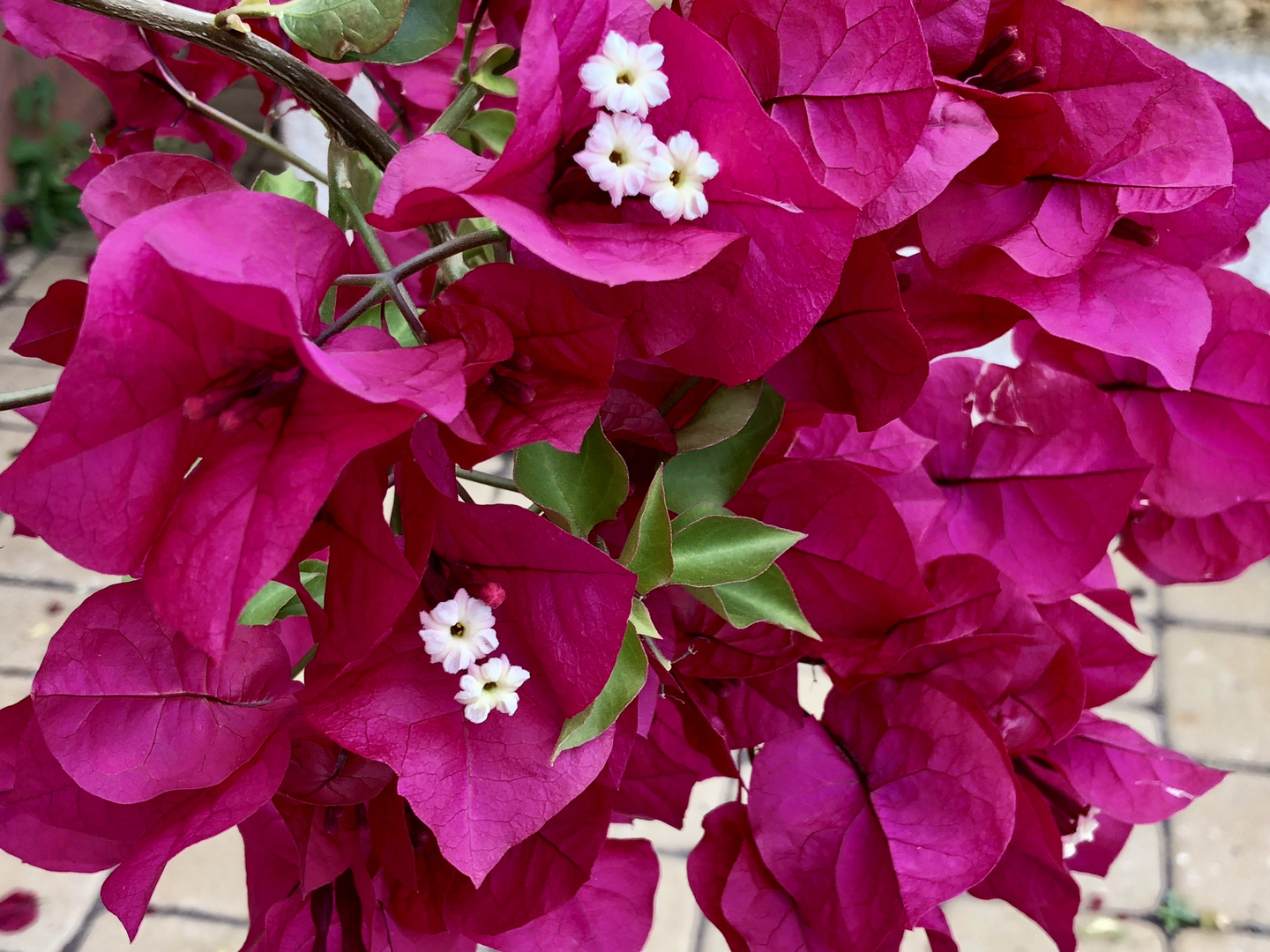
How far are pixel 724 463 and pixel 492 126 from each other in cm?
10

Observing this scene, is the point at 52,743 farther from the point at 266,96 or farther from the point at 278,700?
the point at 266,96

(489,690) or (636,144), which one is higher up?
(636,144)

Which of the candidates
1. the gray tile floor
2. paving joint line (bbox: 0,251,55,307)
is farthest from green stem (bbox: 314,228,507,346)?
paving joint line (bbox: 0,251,55,307)

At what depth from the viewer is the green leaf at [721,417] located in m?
0.27

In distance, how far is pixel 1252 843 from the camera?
1047 millimetres

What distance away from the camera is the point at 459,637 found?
24 cm

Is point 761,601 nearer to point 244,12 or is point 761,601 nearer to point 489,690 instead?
point 489,690

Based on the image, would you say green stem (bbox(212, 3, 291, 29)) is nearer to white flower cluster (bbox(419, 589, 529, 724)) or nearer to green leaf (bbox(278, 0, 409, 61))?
green leaf (bbox(278, 0, 409, 61))

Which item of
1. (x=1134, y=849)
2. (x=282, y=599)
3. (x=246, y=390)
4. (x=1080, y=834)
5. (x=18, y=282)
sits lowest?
(x=1134, y=849)

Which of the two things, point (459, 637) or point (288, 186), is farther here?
point (288, 186)

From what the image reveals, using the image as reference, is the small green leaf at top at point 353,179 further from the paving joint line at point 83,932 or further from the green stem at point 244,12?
the paving joint line at point 83,932

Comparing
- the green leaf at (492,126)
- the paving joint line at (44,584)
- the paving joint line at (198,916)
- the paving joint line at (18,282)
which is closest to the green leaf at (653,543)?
the green leaf at (492,126)

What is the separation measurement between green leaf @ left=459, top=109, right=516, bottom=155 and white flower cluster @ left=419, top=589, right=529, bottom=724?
12 centimetres

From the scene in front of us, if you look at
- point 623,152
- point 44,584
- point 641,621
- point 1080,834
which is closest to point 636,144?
point 623,152
